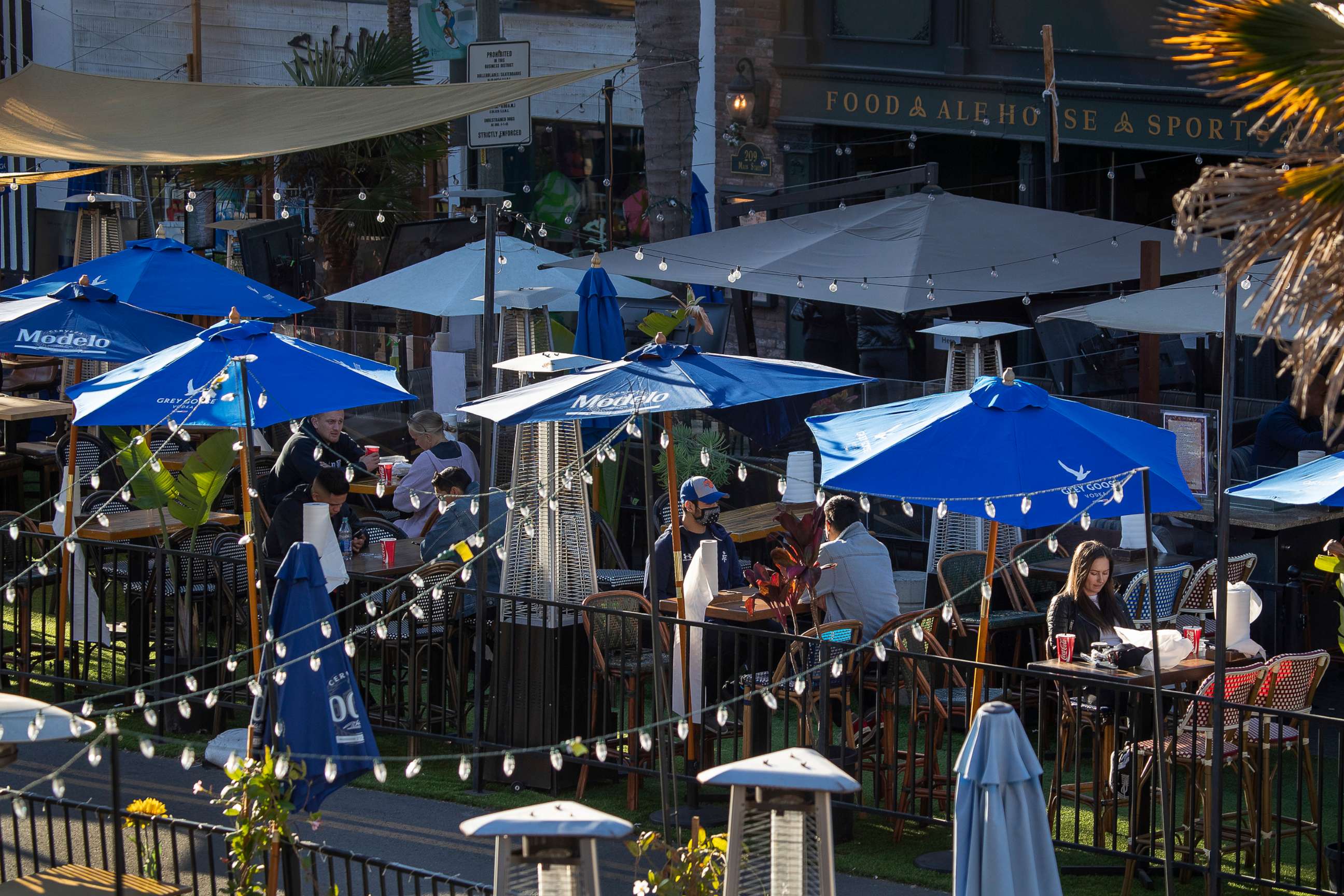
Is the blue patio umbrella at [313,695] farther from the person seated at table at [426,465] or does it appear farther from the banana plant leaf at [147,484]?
the person seated at table at [426,465]

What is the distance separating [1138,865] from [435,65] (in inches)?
932

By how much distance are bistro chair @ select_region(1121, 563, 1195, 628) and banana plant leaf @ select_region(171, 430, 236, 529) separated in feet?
18.5

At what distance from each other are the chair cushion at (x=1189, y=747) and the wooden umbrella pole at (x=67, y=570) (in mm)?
6172

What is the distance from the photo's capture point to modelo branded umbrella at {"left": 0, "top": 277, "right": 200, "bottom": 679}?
9.74 m

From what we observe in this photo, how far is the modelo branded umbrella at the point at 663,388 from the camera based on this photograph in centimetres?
708

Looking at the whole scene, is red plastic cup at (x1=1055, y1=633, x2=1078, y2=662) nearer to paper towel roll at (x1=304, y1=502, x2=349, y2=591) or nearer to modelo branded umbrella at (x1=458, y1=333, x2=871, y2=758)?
modelo branded umbrella at (x1=458, y1=333, x2=871, y2=758)

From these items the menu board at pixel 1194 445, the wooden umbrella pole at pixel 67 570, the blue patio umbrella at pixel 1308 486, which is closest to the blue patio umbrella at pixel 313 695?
the wooden umbrella pole at pixel 67 570

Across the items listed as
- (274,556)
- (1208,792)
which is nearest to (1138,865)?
(1208,792)

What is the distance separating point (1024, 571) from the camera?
9.40 m

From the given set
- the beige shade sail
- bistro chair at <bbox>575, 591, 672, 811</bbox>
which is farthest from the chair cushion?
the beige shade sail

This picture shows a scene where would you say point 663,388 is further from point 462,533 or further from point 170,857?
point 170,857

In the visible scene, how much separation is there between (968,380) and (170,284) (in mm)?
6491

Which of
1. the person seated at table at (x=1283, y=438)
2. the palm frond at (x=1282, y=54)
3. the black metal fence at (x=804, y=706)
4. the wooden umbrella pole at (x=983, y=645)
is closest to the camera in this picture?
the palm frond at (x=1282, y=54)

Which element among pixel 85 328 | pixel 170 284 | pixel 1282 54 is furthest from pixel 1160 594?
pixel 170 284
